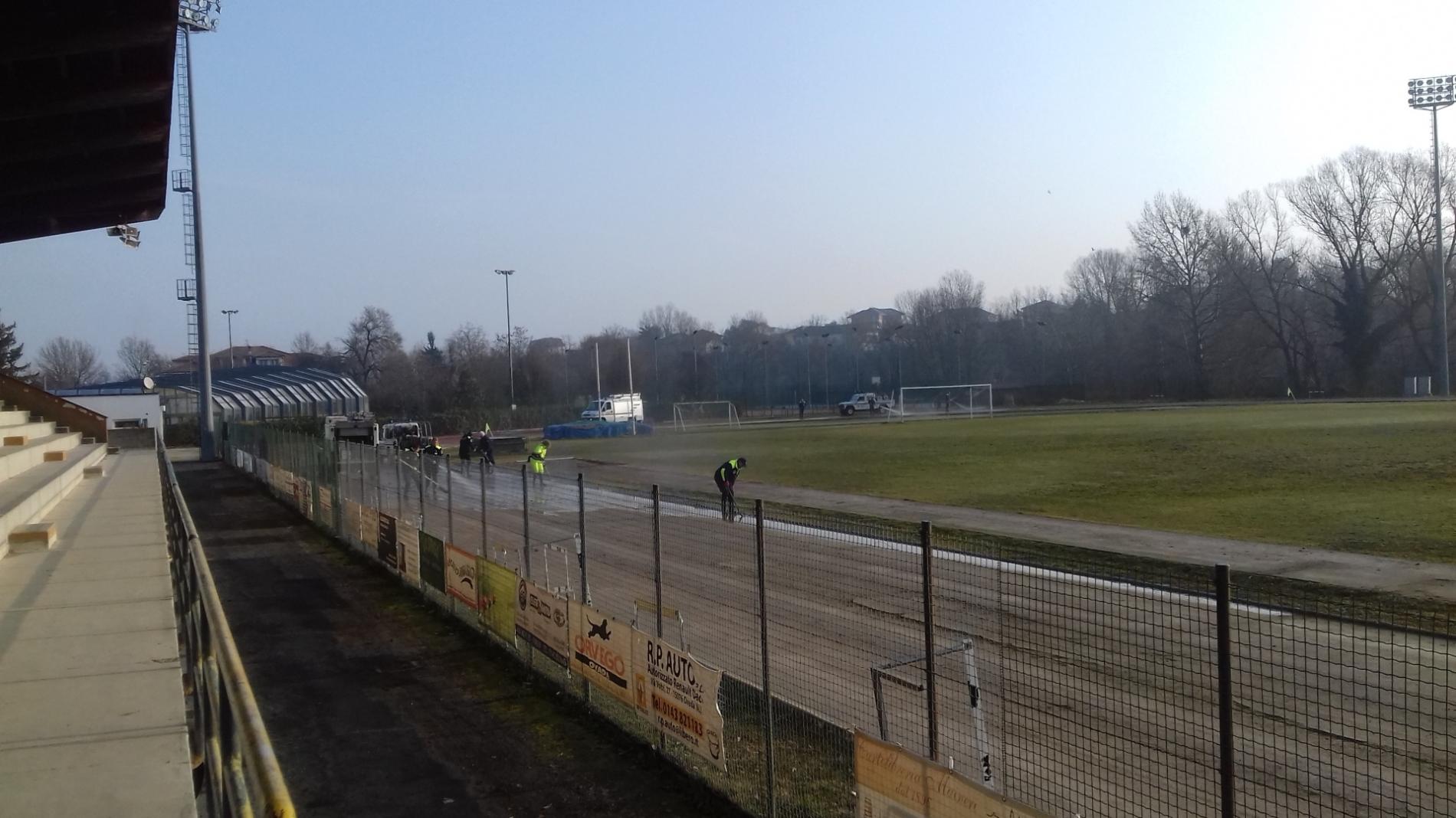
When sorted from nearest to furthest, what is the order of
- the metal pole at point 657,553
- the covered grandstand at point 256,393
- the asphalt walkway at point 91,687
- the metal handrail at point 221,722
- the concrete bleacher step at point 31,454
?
1. the metal handrail at point 221,722
2. the asphalt walkway at point 91,687
3. the metal pole at point 657,553
4. the concrete bleacher step at point 31,454
5. the covered grandstand at point 256,393

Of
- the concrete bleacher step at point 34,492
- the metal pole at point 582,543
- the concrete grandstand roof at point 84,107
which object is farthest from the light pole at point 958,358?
the metal pole at point 582,543

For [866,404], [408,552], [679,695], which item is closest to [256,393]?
[866,404]

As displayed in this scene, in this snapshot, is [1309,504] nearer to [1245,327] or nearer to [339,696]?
[339,696]

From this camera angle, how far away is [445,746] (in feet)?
28.5

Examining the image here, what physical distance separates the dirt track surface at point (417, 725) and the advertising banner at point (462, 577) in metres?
0.41

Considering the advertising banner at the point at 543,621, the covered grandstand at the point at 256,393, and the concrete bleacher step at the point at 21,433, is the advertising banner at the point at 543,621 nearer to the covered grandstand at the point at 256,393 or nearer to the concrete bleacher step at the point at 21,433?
the concrete bleacher step at the point at 21,433

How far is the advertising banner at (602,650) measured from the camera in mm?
8641

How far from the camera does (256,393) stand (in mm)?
63625

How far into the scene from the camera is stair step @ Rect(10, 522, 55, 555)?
1046 centimetres

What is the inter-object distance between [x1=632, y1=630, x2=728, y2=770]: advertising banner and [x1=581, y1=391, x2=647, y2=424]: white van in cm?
6464

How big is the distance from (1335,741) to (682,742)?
5.00m

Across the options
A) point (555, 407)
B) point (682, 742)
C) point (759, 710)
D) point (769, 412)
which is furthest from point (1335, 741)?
point (769, 412)

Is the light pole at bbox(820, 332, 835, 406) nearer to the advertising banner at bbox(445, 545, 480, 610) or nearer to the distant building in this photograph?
the distant building

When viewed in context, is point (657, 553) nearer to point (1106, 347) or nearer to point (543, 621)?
point (543, 621)
